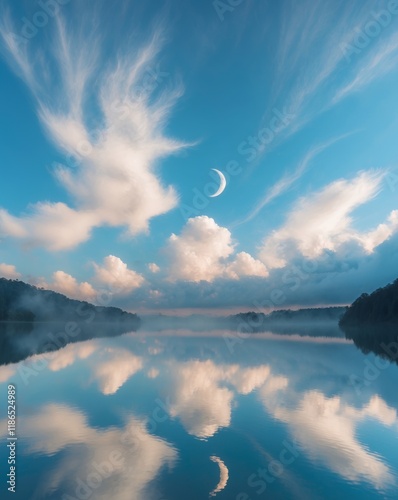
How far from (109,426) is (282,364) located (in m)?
32.6

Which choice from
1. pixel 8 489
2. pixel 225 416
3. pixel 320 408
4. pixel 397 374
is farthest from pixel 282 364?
pixel 8 489

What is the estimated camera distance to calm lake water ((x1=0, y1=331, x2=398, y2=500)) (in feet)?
47.4

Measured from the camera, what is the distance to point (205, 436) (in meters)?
20.4

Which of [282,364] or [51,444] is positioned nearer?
[51,444]

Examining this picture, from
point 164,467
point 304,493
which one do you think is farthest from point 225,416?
point 304,493

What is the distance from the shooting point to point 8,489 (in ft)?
46.1

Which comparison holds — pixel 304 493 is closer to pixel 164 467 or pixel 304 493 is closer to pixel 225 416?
pixel 164 467

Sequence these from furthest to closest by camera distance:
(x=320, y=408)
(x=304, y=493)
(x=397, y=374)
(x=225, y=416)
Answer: (x=397, y=374)
(x=320, y=408)
(x=225, y=416)
(x=304, y=493)

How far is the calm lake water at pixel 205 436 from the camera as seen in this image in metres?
14.4

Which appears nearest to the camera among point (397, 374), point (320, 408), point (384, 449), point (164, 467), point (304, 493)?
point (304, 493)

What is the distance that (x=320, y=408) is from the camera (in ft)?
86.3

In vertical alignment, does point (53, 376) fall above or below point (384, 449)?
above

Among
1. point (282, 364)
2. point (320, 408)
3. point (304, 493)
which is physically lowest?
point (304, 493)

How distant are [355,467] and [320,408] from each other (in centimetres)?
1014
